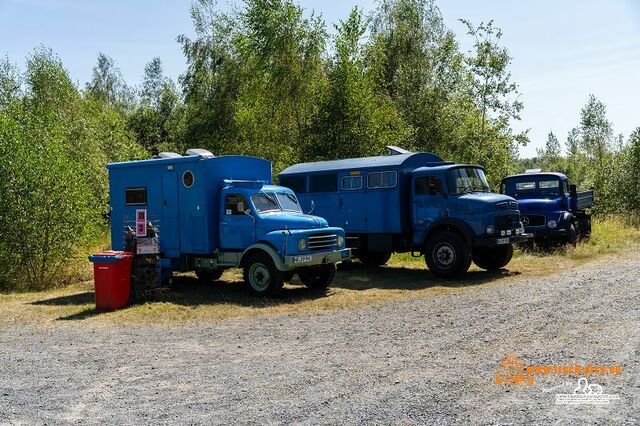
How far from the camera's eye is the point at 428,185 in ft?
46.5

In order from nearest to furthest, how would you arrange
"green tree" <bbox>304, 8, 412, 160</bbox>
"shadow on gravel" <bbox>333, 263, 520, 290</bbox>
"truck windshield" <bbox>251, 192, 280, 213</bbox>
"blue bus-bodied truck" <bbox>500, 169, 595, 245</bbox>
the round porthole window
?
"truck windshield" <bbox>251, 192, 280, 213</bbox> < the round porthole window < "shadow on gravel" <bbox>333, 263, 520, 290</bbox> < "blue bus-bodied truck" <bbox>500, 169, 595, 245</bbox> < "green tree" <bbox>304, 8, 412, 160</bbox>

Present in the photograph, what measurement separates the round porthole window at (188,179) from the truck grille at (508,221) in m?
6.78

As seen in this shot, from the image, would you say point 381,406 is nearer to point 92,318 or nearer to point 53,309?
point 92,318

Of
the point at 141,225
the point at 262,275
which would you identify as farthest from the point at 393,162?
the point at 141,225

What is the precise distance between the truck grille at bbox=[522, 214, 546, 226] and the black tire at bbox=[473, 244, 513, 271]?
2756 millimetres

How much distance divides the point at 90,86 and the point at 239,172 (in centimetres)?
5289

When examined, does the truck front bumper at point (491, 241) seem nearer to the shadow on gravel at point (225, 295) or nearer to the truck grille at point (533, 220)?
the shadow on gravel at point (225, 295)

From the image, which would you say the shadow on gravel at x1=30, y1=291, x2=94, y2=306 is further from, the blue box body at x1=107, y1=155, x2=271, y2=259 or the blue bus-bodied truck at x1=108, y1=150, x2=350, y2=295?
the blue bus-bodied truck at x1=108, y1=150, x2=350, y2=295

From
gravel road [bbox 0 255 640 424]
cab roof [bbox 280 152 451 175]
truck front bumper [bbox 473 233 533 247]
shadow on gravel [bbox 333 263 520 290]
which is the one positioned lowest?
gravel road [bbox 0 255 640 424]

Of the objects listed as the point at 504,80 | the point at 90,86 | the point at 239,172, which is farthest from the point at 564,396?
the point at 90,86

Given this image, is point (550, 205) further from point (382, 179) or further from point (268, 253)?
point (268, 253)

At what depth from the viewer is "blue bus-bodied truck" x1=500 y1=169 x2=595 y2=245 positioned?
16844 mm

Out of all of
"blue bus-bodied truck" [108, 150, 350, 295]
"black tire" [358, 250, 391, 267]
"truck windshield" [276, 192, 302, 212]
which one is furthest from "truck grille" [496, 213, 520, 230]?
"truck windshield" [276, 192, 302, 212]

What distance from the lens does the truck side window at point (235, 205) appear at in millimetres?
12182
